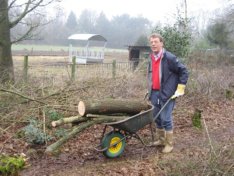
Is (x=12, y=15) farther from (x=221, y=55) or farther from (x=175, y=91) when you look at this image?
(x=221, y=55)

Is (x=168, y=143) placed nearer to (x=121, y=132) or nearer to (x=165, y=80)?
(x=121, y=132)

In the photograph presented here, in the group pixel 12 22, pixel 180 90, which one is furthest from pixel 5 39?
pixel 180 90

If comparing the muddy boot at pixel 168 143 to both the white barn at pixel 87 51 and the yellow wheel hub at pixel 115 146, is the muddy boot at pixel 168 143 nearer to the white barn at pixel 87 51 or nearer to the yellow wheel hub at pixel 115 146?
the yellow wheel hub at pixel 115 146

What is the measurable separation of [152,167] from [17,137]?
98.3 inches

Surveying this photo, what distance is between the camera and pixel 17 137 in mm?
6219

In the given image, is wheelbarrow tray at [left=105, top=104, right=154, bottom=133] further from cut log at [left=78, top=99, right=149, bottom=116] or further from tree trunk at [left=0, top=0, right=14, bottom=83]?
tree trunk at [left=0, top=0, right=14, bottom=83]

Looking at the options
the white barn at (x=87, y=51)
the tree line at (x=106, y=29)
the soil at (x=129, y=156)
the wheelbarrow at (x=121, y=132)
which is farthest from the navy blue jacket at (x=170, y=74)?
the white barn at (x=87, y=51)

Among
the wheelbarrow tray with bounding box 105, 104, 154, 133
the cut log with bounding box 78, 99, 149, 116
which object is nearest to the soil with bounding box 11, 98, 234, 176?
the wheelbarrow tray with bounding box 105, 104, 154, 133

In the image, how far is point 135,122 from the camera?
540 cm

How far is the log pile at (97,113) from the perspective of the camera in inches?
207

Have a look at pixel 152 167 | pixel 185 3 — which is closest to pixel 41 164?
pixel 152 167

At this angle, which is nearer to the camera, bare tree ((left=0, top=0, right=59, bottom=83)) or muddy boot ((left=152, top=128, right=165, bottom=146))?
muddy boot ((left=152, top=128, right=165, bottom=146))

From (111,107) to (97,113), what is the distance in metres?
0.24

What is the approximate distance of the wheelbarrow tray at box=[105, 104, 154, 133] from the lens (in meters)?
5.23
